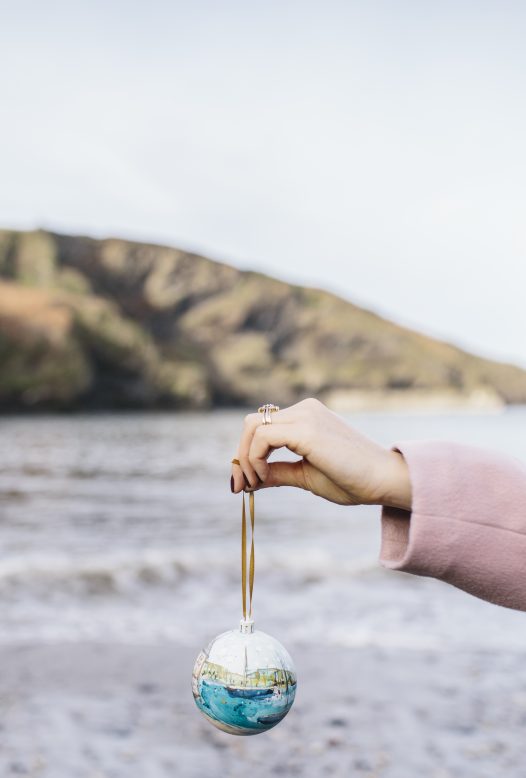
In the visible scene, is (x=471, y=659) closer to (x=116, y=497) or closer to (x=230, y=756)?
(x=230, y=756)

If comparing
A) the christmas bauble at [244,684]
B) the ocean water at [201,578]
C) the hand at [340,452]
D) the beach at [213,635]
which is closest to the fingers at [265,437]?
the hand at [340,452]

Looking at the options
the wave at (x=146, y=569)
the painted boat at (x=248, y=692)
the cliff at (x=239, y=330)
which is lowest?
the cliff at (x=239, y=330)

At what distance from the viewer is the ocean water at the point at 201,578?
7.20 metres

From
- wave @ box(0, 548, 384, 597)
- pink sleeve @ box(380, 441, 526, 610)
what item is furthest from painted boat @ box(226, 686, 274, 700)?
wave @ box(0, 548, 384, 597)

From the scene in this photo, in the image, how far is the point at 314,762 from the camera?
4.42 meters

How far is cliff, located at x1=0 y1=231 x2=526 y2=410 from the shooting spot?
111375 mm

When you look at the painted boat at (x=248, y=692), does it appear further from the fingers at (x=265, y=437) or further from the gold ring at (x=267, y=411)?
the gold ring at (x=267, y=411)

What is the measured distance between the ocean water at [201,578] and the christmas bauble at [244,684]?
2.92 feet

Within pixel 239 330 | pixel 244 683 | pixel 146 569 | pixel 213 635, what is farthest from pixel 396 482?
pixel 239 330

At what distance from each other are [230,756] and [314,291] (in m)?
147

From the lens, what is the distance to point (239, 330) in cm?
13525

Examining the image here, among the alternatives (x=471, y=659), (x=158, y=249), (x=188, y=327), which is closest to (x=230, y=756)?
(x=471, y=659)

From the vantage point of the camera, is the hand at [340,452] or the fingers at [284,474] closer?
the hand at [340,452]

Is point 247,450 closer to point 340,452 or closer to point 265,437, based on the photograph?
point 265,437
